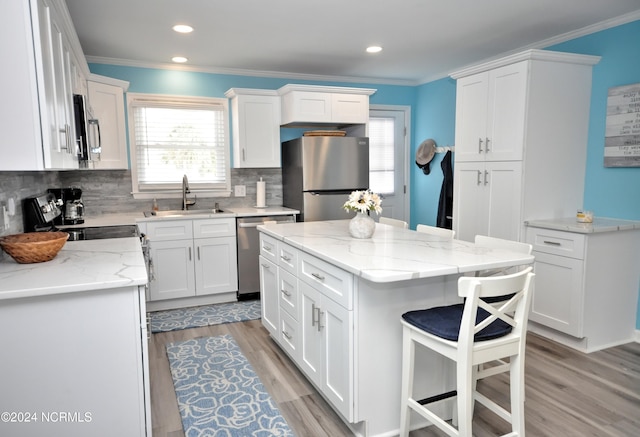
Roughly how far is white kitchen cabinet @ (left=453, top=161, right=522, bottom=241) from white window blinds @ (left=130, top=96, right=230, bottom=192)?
2480mm

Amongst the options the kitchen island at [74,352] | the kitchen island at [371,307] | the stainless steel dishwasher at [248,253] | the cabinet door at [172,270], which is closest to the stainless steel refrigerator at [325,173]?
the stainless steel dishwasher at [248,253]

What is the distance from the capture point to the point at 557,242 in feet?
10.7

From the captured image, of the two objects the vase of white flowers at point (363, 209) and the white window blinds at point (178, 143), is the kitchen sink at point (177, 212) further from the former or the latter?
the vase of white flowers at point (363, 209)

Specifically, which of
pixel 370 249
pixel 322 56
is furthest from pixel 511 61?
pixel 370 249

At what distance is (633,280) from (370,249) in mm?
2350

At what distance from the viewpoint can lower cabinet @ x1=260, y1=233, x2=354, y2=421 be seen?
6.66ft

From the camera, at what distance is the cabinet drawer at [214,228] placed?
161 inches

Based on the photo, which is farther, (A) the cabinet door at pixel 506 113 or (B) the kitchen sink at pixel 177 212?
(B) the kitchen sink at pixel 177 212

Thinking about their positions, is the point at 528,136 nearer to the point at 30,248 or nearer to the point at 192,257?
the point at 192,257

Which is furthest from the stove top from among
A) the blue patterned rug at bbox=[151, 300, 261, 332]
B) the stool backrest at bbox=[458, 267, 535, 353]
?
the stool backrest at bbox=[458, 267, 535, 353]

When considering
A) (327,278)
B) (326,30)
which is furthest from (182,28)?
(327,278)

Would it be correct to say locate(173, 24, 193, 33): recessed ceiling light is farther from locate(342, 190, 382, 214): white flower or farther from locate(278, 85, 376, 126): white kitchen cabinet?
locate(342, 190, 382, 214): white flower

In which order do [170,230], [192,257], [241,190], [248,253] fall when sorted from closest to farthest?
[170,230] → [192,257] → [248,253] → [241,190]

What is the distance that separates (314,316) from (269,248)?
2.88 feet
